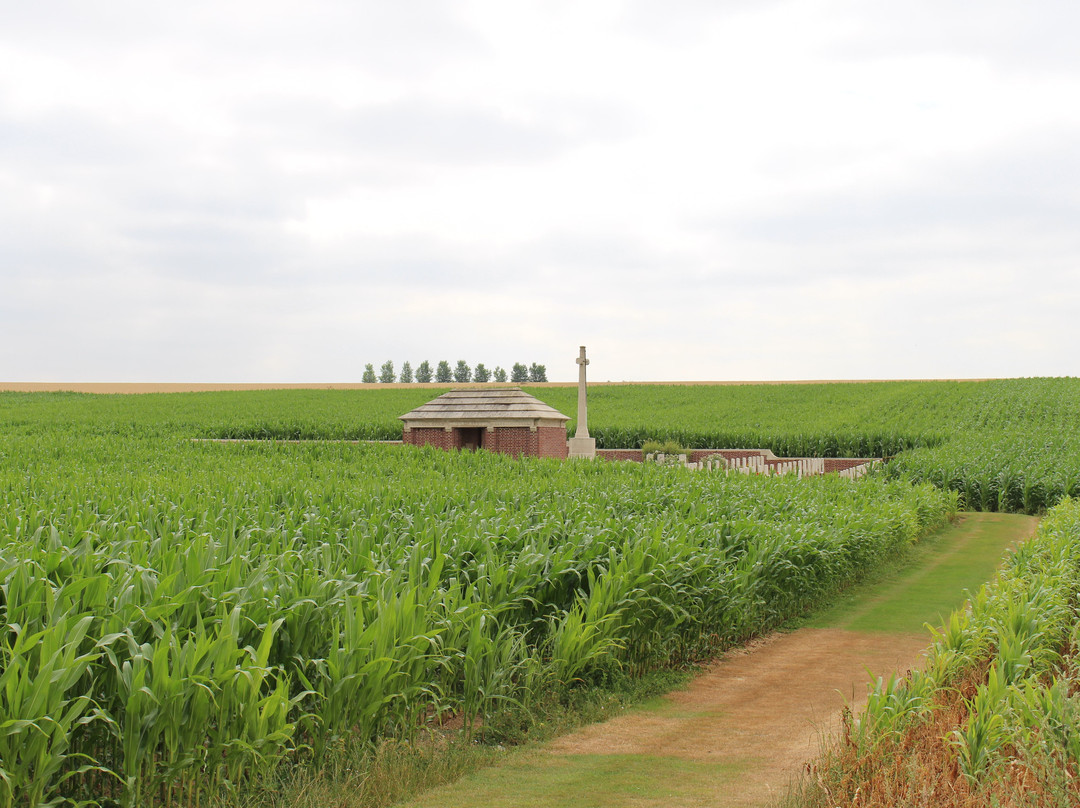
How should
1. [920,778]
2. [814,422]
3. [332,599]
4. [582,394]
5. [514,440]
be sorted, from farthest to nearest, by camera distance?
[814,422] < [582,394] < [514,440] < [332,599] < [920,778]

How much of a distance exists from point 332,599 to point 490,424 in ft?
66.6

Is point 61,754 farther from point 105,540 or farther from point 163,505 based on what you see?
point 163,505

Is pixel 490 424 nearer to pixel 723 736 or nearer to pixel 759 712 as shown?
pixel 759 712

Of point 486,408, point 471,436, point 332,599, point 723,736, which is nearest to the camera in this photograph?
point 332,599

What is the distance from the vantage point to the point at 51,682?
13.5 ft

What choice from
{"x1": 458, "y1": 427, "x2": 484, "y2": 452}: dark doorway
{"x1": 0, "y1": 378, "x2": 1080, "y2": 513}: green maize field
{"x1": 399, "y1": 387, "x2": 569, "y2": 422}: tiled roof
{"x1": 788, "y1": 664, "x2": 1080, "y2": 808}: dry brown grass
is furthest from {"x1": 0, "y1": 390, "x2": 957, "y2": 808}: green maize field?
{"x1": 458, "y1": 427, "x2": 484, "y2": 452}: dark doorway

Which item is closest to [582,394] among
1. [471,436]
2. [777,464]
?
A: [471,436]

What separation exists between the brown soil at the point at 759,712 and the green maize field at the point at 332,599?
0.53 m

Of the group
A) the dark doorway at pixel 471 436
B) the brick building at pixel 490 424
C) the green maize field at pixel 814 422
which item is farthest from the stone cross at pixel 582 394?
the green maize field at pixel 814 422

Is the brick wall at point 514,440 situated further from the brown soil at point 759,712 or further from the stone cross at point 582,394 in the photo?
the brown soil at point 759,712

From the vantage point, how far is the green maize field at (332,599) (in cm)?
453

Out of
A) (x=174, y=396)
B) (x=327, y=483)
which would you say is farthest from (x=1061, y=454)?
(x=174, y=396)

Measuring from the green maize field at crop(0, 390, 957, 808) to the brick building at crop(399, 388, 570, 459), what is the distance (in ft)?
32.6

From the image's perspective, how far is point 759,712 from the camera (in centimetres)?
723
